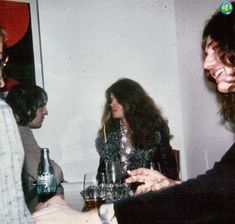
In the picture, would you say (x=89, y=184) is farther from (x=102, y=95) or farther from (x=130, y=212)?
(x=102, y=95)

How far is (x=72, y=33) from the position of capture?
2021mm

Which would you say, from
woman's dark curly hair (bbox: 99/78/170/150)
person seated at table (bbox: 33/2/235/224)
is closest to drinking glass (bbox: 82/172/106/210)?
person seated at table (bbox: 33/2/235/224)

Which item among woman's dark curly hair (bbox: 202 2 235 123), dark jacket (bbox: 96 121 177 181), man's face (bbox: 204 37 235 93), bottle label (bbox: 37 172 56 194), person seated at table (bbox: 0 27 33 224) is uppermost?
woman's dark curly hair (bbox: 202 2 235 123)

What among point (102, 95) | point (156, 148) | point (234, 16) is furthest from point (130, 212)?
point (102, 95)

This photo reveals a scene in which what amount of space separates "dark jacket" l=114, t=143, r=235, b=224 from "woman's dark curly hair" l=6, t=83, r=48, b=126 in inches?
40.0

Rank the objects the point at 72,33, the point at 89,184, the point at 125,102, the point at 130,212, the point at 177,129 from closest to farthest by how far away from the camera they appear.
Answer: the point at 130,212 < the point at 89,184 < the point at 125,102 < the point at 72,33 < the point at 177,129

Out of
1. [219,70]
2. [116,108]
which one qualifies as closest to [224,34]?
[219,70]

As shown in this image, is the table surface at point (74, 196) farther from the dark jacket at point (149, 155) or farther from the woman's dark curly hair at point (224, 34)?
the woman's dark curly hair at point (224, 34)

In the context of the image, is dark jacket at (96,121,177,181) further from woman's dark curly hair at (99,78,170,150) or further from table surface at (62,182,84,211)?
table surface at (62,182,84,211)

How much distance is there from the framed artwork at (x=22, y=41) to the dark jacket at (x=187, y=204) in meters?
1.33

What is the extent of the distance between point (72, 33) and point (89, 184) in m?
1.38

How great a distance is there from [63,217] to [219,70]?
552 millimetres

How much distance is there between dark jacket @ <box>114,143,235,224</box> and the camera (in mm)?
622

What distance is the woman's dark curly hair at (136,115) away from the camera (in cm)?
163
